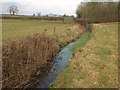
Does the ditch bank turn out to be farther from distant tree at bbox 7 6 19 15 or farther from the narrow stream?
distant tree at bbox 7 6 19 15

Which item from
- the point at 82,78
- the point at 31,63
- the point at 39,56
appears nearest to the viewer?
the point at 82,78

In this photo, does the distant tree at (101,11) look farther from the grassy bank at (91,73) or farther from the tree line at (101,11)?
the grassy bank at (91,73)

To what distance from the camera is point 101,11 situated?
88.8 meters

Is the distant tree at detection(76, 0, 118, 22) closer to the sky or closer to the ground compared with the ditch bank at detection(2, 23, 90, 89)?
closer to the sky

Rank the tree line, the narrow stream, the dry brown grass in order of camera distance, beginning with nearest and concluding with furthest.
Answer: the dry brown grass < the narrow stream < the tree line

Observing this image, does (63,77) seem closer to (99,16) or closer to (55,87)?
(55,87)

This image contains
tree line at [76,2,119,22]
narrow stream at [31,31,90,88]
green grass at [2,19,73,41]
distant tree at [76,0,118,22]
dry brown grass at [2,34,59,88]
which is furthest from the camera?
distant tree at [76,0,118,22]

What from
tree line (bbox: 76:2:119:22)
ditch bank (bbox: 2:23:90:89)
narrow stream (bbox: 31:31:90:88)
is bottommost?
narrow stream (bbox: 31:31:90:88)

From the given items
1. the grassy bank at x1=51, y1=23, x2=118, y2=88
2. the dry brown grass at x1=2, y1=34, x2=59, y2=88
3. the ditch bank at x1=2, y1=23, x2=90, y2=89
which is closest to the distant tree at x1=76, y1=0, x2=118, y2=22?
the grassy bank at x1=51, y1=23, x2=118, y2=88

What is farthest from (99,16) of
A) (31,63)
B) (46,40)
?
(31,63)

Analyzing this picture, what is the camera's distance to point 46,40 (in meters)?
22.9

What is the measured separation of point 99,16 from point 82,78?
75.3 meters

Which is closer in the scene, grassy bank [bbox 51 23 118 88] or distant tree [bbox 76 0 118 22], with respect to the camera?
grassy bank [bbox 51 23 118 88]

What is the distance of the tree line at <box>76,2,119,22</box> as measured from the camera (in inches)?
3391
